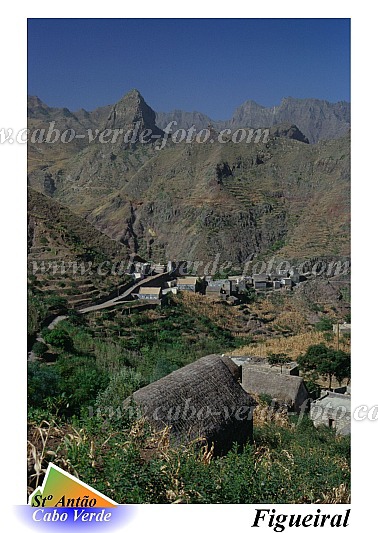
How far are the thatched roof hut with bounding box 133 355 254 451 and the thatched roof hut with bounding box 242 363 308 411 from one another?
2869 millimetres

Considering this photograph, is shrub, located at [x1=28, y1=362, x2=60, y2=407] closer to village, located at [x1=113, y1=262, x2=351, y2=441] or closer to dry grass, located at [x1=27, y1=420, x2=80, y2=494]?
dry grass, located at [x1=27, y1=420, x2=80, y2=494]

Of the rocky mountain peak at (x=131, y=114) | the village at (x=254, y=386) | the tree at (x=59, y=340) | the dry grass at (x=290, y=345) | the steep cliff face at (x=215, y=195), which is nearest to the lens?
the village at (x=254, y=386)

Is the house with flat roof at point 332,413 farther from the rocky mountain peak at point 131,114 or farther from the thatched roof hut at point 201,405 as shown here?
the rocky mountain peak at point 131,114

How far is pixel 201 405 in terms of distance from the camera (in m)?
3.50

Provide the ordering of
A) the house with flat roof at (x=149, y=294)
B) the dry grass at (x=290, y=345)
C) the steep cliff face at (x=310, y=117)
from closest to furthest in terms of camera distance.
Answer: the dry grass at (x=290, y=345) → the house with flat roof at (x=149, y=294) → the steep cliff face at (x=310, y=117)

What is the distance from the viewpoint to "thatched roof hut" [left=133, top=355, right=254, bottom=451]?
316cm

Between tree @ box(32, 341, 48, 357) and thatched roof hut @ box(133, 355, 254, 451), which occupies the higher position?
thatched roof hut @ box(133, 355, 254, 451)

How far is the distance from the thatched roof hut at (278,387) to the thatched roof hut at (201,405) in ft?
9.41

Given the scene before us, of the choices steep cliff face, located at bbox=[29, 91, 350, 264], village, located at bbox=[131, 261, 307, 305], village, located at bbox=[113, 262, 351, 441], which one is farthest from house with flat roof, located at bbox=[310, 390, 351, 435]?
steep cliff face, located at bbox=[29, 91, 350, 264]

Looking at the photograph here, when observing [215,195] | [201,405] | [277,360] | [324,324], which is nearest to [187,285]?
[324,324]

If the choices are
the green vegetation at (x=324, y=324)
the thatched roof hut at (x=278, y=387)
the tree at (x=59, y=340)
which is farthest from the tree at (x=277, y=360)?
the green vegetation at (x=324, y=324)

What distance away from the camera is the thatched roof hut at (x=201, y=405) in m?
3.16

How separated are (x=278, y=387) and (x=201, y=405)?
3.53 meters
